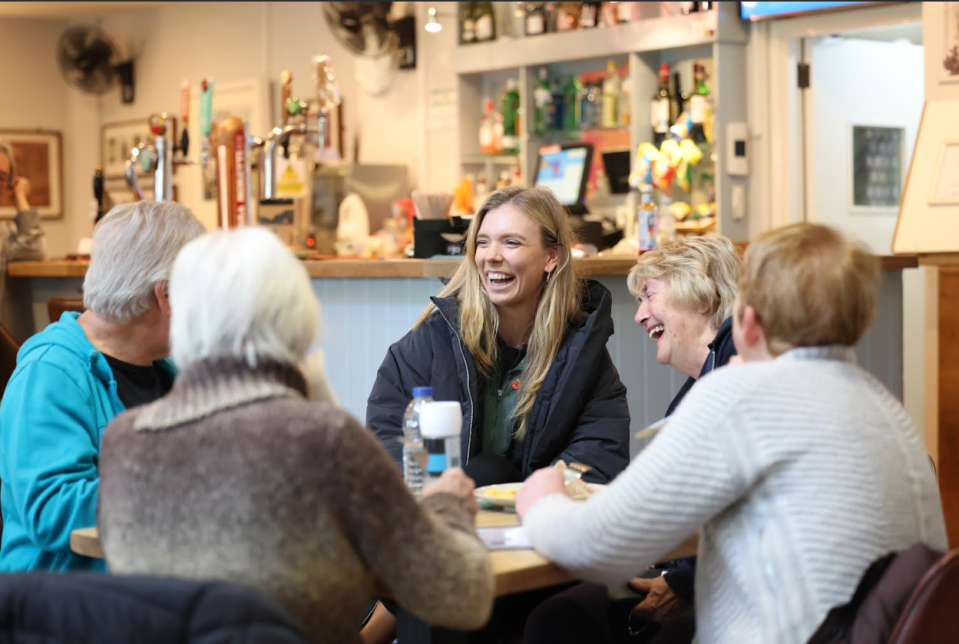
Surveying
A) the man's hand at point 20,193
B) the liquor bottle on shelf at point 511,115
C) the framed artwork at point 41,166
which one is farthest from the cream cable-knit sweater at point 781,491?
the framed artwork at point 41,166

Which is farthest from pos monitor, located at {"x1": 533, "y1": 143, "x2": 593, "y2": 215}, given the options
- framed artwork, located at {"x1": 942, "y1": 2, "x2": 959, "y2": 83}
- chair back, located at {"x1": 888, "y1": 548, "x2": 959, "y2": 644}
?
chair back, located at {"x1": 888, "y1": 548, "x2": 959, "y2": 644}

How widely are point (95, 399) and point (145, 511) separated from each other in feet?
2.66

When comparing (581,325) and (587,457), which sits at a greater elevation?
(581,325)

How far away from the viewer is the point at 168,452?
59.2 inches

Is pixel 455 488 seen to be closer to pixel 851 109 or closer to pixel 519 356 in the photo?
pixel 519 356

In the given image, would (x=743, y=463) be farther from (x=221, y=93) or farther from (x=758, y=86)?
(x=221, y=93)

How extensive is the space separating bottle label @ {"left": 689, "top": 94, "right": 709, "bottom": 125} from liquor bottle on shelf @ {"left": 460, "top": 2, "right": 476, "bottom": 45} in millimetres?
1692

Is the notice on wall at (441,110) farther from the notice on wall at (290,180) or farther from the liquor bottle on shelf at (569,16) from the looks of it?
the notice on wall at (290,180)

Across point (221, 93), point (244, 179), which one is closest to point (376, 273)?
→ point (244, 179)

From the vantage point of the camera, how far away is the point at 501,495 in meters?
2.19

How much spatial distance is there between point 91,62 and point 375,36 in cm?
316

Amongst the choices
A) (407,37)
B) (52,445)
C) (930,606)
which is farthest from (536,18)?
(930,606)

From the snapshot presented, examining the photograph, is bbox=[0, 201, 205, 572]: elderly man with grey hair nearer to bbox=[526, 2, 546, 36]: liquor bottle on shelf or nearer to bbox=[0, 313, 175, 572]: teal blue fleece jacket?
bbox=[0, 313, 175, 572]: teal blue fleece jacket

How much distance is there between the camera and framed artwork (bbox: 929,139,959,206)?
476cm
